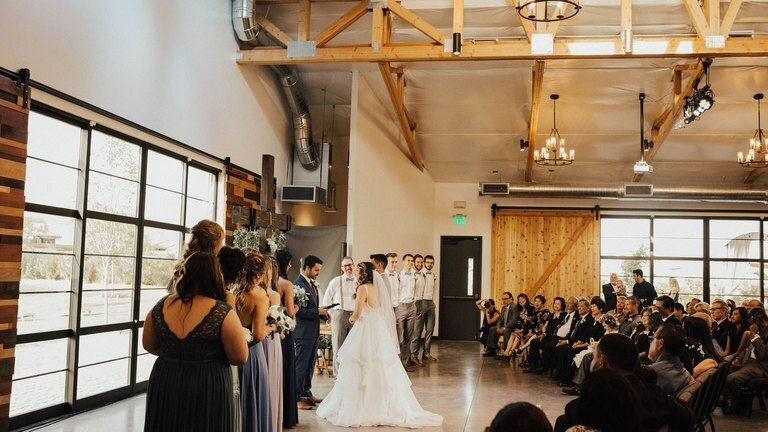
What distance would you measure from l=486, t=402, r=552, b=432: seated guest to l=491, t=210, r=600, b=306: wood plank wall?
511 inches

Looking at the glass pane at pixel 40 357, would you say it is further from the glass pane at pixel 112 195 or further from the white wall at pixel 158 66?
the white wall at pixel 158 66

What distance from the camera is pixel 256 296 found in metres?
4.03

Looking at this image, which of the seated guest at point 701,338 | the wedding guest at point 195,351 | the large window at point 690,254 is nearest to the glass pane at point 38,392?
the wedding guest at point 195,351

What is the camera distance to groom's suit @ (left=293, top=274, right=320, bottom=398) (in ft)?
21.8

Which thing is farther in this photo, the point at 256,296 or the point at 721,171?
the point at 721,171

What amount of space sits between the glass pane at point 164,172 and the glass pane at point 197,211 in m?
0.34

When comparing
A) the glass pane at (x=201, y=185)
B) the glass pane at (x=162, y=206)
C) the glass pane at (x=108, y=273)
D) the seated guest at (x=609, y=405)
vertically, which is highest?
the glass pane at (x=201, y=185)

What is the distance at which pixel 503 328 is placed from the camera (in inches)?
470

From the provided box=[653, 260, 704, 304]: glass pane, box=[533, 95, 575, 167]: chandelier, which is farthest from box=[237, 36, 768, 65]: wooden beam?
box=[653, 260, 704, 304]: glass pane

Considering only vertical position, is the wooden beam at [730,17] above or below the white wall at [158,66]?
above

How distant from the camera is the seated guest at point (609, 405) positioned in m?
2.45

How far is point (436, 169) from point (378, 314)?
8.46 m

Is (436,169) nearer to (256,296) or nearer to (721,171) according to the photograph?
(721,171)

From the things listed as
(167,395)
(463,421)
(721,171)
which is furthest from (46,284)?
(721,171)
